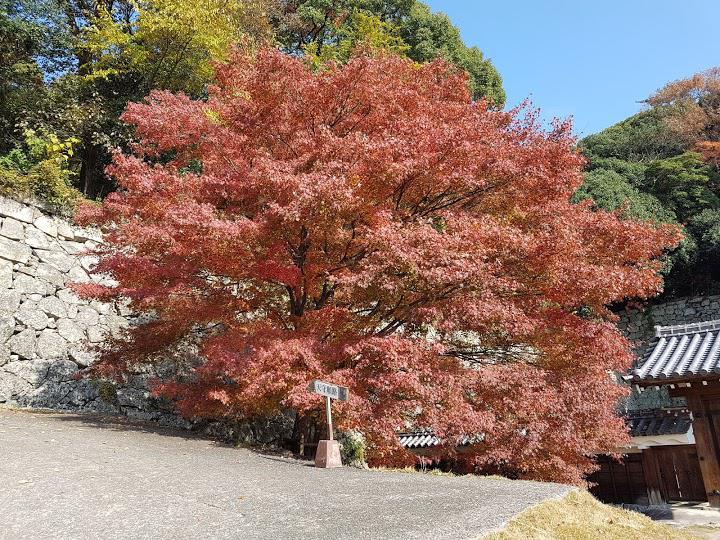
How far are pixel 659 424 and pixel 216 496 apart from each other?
10.5m

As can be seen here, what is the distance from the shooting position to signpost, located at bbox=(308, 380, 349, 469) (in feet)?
24.6

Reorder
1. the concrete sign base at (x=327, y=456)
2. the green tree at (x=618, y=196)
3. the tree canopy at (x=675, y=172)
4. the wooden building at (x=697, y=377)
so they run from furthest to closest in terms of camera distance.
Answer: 1. the green tree at (x=618, y=196)
2. the tree canopy at (x=675, y=172)
3. the wooden building at (x=697, y=377)
4. the concrete sign base at (x=327, y=456)

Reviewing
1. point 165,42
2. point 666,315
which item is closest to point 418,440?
point 165,42

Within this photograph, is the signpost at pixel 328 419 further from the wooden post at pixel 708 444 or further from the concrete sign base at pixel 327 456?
the wooden post at pixel 708 444

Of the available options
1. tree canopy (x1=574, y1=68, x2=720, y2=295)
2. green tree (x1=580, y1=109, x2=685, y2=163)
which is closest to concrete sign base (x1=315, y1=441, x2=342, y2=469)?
tree canopy (x1=574, y1=68, x2=720, y2=295)

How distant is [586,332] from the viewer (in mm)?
9148

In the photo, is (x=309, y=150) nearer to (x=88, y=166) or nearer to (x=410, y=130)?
(x=410, y=130)

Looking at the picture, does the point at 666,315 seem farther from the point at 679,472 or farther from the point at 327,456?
the point at 327,456

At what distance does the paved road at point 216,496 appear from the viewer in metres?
4.66

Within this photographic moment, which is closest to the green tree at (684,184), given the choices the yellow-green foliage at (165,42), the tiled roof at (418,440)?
the tiled roof at (418,440)

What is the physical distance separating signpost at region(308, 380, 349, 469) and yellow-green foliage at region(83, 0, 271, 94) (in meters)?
12.6

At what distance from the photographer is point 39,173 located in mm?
14180

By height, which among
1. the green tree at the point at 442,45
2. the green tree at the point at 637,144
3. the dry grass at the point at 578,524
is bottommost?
the dry grass at the point at 578,524

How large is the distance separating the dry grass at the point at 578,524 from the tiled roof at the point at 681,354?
2.43 m
